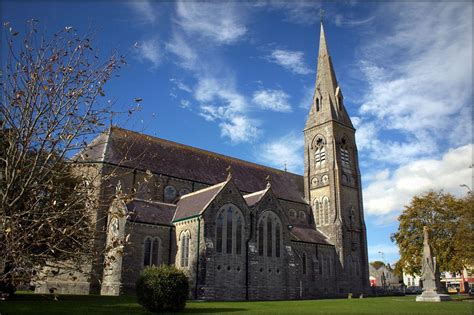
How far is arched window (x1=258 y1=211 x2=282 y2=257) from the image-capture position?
35281 mm

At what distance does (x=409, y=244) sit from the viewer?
45.0 metres

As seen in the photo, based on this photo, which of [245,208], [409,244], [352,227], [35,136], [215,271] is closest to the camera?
[35,136]

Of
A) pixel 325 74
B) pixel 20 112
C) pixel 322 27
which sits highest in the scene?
pixel 322 27

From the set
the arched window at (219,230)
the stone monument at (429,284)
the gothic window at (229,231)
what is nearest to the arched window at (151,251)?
the arched window at (219,230)

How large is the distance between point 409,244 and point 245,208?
865 inches

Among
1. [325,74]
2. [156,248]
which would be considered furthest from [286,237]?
[325,74]

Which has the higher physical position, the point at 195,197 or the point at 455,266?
the point at 195,197

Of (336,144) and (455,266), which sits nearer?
(455,266)

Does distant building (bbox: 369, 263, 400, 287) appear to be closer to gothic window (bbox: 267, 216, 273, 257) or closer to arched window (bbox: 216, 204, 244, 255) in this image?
gothic window (bbox: 267, 216, 273, 257)

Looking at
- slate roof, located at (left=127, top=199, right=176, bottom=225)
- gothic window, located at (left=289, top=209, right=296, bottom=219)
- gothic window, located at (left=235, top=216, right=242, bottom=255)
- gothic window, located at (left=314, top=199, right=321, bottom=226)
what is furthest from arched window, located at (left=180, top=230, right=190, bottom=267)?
gothic window, located at (left=314, top=199, right=321, bottom=226)

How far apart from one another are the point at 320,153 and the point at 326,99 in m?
7.64

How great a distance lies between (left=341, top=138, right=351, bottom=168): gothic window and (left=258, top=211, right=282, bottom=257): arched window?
2029cm

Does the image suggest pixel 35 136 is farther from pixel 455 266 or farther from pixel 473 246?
pixel 455 266

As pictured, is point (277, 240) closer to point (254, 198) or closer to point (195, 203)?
point (254, 198)
